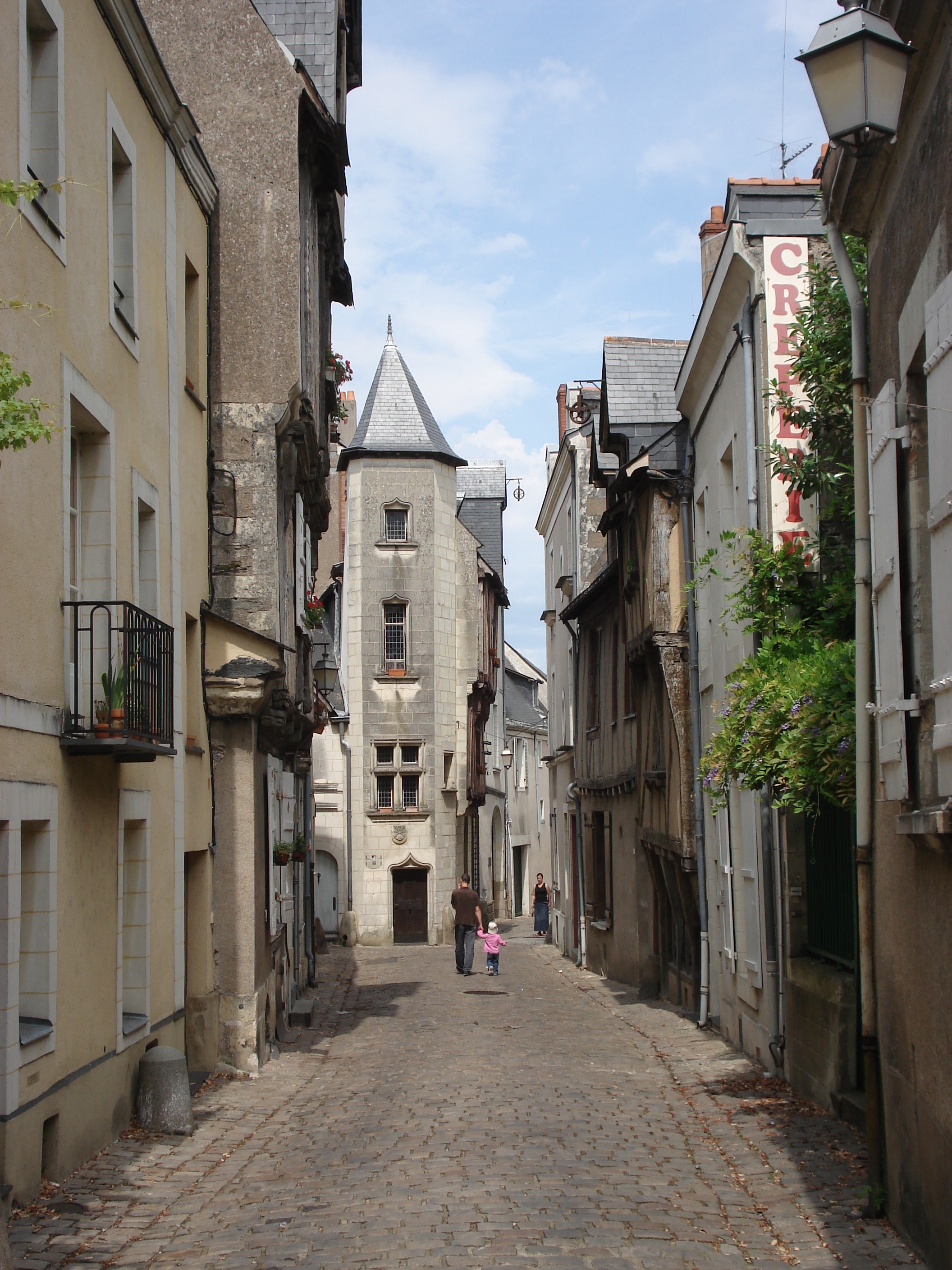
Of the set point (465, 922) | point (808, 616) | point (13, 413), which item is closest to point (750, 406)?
point (808, 616)

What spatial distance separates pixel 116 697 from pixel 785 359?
20.2ft

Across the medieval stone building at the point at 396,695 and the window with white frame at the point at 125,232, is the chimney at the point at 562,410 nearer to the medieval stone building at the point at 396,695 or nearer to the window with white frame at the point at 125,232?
the medieval stone building at the point at 396,695

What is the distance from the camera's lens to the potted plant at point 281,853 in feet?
49.3

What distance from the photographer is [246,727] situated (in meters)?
13.4

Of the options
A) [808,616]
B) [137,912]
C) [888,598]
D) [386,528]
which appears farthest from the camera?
[386,528]

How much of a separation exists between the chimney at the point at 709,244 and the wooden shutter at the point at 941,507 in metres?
12.6

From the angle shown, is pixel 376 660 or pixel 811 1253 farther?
pixel 376 660

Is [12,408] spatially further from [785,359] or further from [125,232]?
[785,359]

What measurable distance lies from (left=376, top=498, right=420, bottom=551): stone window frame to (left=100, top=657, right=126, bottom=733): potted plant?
2557cm

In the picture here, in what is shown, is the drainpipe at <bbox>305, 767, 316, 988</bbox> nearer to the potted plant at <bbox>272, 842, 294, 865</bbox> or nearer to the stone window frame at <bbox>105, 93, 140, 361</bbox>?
the potted plant at <bbox>272, 842, 294, 865</bbox>

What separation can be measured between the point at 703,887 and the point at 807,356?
726 cm

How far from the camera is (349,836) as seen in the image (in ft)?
109

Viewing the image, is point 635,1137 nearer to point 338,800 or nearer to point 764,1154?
point 764,1154

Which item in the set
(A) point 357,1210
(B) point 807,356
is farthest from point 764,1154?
(B) point 807,356
